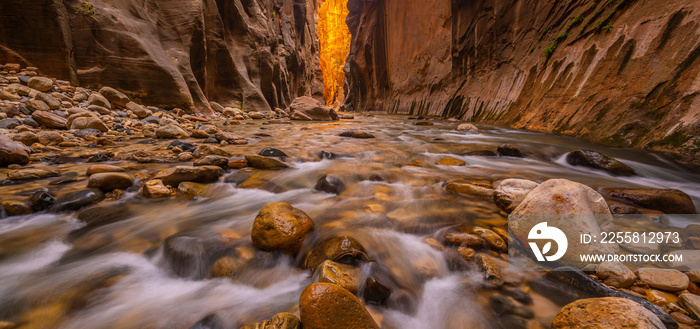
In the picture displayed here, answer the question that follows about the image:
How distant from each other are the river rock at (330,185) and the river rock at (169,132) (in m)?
4.07

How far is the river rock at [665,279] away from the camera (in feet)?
3.73

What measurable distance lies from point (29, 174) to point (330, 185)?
122 inches

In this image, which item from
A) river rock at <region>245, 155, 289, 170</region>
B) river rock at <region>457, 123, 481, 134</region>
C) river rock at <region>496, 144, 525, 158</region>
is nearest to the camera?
river rock at <region>245, 155, 289, 170</region>

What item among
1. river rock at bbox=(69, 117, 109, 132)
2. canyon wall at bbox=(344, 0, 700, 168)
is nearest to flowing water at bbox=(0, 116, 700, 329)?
canyon wall at bbox=(344, 0, 700, 168)

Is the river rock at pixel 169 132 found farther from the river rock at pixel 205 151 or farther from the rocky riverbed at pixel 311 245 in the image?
the river rock at pixel 205 151

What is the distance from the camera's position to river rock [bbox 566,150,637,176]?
2.87 meters

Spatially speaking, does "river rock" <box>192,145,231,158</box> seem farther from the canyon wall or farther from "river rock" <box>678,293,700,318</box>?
the canyon wall

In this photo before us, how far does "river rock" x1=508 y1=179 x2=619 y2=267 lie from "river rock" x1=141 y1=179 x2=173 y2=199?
9.97 ft

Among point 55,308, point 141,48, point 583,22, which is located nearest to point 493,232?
point 55,308

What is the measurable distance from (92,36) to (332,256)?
10051 mm

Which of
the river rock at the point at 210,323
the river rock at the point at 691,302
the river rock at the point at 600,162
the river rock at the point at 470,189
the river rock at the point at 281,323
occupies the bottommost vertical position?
the river rock at the point at 210,323

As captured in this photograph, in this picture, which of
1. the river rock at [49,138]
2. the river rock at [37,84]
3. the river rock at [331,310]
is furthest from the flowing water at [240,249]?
the river rock at [37,84]

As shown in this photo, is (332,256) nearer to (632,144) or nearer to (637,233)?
(637,233)

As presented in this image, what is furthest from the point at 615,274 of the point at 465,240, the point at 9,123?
the point at 9,123
